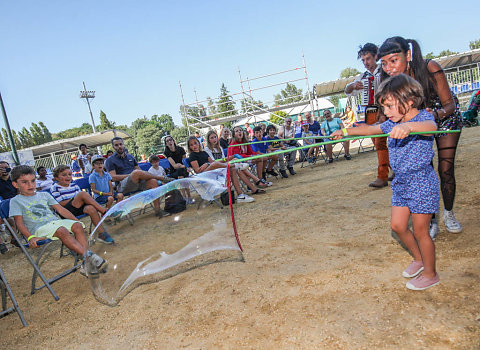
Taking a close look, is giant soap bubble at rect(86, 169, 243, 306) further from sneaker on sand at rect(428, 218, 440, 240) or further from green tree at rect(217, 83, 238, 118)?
green tree at rect(217, 83, 238, 118)

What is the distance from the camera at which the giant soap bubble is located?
2441 millimetres

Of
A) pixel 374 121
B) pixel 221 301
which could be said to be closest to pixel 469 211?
pixel 374 121

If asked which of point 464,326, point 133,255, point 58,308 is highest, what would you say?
point 133,255

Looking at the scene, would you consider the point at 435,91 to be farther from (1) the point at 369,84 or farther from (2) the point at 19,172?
(2) the point at 19,172

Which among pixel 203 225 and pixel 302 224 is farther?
pixel 302 224

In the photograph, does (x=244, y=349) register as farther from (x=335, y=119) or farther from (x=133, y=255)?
(x=335, y=119)

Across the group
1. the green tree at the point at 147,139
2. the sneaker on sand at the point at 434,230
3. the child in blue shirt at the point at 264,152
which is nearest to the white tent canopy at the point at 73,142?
the child in blue shirt at the point at 264,152

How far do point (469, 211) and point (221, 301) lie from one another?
2829 millimetres

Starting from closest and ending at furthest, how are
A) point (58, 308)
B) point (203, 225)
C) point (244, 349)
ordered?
point (244, 349)
point (203, 225)
point (58, 308)

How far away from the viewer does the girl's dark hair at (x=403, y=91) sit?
6.43ft

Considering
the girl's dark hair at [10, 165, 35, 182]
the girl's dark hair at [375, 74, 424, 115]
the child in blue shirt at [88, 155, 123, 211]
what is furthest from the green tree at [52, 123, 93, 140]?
the girl's dark hair at [375, 74, 424, 115]

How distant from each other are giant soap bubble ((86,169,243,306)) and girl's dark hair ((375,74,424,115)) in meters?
1.54

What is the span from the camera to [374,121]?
14.5 feet

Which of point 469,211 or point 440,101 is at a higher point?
point 440,101
